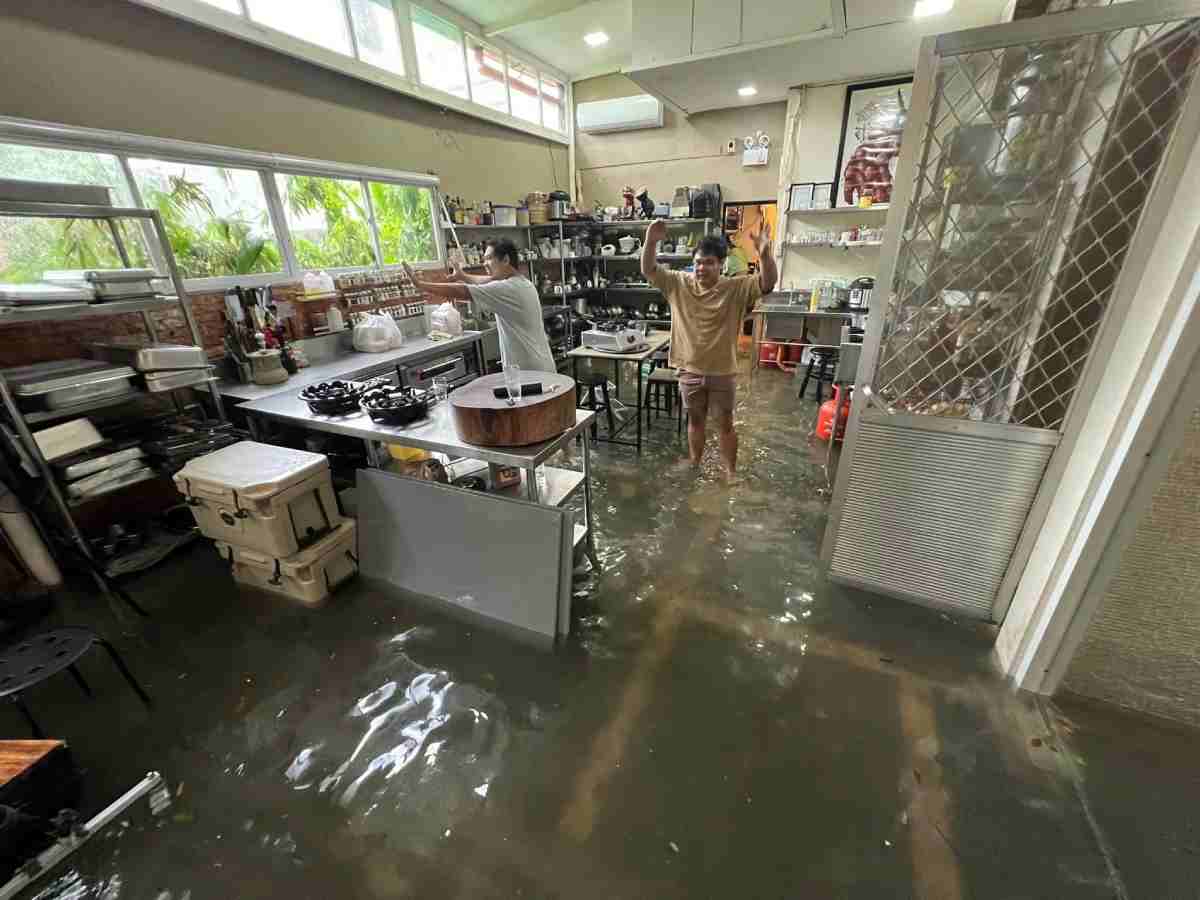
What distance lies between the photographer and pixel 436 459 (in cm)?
262

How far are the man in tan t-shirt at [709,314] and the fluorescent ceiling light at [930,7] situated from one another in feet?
7.47

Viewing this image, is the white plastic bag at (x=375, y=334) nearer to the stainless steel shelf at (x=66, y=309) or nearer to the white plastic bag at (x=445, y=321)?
the white plastic bag at (x=445, y=321)

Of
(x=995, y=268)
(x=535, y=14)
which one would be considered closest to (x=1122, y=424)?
(x=995, y=268)

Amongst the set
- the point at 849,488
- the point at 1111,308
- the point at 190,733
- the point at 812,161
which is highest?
the point at 812,161

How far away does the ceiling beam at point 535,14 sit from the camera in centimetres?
455

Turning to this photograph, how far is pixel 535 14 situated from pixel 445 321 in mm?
3414

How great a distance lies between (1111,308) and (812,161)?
5167mm

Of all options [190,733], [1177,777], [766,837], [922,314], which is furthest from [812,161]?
[190,733]

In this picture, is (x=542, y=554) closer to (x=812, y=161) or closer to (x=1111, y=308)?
(x=1111, y=308)

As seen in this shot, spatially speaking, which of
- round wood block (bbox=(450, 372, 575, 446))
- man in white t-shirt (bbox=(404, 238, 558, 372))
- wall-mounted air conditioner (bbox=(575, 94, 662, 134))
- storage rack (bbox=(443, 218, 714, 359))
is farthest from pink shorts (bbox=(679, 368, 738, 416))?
wall-mounted air conditioner (bbox=(575, 94, 662, 134))

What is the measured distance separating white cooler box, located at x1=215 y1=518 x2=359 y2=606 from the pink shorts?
7.38ft

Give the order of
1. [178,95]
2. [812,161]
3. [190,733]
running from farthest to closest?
[812,161] → [178,95] → [190,733]

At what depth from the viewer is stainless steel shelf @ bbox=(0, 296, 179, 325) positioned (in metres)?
2.04

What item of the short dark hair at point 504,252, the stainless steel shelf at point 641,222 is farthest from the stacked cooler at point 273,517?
the stainless steel shelf at point 641,222
